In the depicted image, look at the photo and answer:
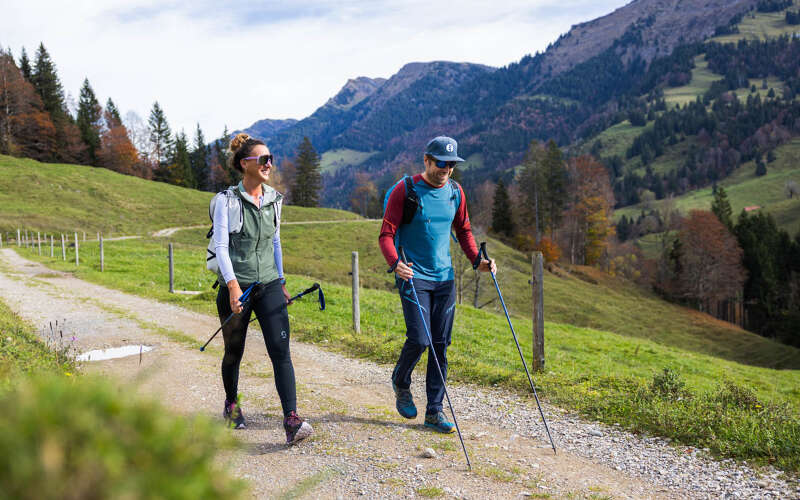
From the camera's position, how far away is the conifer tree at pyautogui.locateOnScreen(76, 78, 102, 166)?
3501 inches

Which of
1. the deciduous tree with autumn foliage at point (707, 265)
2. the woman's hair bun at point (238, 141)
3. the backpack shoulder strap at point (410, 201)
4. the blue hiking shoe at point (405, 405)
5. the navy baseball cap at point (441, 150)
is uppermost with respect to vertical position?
the woman's hair bun at point (238, 141)

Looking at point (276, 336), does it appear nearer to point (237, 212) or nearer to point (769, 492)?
point (237, 212)

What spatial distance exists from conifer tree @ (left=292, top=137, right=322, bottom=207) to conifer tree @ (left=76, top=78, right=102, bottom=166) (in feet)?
116

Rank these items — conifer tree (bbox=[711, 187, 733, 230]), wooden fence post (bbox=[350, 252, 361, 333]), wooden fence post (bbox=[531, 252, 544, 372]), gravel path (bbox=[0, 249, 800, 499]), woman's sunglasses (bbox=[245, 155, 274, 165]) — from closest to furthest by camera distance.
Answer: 1. gravel path (bbox=[0, 249, 800, 499])
2. woman's sunglasses (bbox=[245, 155, 274, 165])
3. wooden fence post (bbox=[531, 252, 544, 372])
4. wooden fence post (bbox=[350, 252, 361, 333])
5. conifer tree (bbox=[711, 187, 733, 230])

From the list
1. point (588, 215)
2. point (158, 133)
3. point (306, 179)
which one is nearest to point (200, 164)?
point (158, 133)

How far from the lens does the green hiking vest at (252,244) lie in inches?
208

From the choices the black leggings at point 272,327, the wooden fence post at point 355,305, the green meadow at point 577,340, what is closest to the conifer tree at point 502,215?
the green meadow at point 577,340

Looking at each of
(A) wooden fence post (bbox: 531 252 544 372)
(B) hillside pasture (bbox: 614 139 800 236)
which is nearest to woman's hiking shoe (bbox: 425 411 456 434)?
(A) wooden fence post (bbox: 531 252 544 372)

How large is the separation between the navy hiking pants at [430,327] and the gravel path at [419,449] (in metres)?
0.52

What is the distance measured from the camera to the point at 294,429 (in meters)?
5.37

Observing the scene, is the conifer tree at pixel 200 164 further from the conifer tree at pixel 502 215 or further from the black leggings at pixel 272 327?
the black leggings at pixel 272 327

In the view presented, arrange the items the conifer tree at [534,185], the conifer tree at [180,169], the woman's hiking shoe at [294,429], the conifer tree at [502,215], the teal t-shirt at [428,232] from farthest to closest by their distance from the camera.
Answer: the conifer tree at [180,169] → the conifer tree at [502,215] → the conifer tree at [534,185] → the teal t-shirt at [428,232] → the woman's hiking shoe at [294,429]

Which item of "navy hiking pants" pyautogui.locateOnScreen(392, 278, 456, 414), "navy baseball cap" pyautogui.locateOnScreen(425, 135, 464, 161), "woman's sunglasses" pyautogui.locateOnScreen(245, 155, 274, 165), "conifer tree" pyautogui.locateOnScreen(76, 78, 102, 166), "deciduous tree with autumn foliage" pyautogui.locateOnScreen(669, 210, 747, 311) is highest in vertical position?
"conifer tree" pyautogui.locateOnScreen(76, 78, 102, 166)

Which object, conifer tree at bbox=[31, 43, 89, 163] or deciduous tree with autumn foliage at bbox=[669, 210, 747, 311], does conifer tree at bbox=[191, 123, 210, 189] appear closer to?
conifer tree at bbox=[31, 43, 89, 163]
